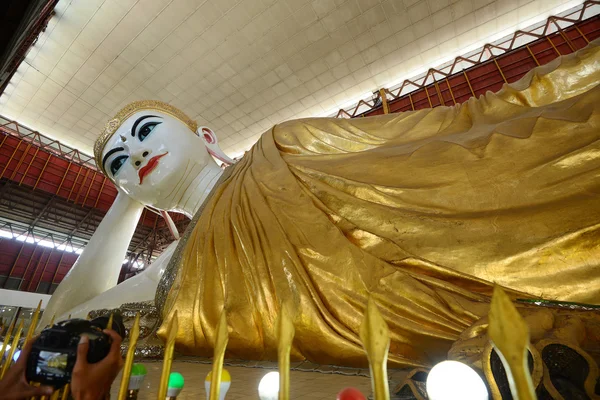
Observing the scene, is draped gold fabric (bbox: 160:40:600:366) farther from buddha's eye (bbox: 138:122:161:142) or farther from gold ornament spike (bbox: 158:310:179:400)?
buddha's eye (bbox: 138:122:161:142)

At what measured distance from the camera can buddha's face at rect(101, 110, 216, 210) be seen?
211 cm

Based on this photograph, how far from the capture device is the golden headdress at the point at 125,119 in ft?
7.38

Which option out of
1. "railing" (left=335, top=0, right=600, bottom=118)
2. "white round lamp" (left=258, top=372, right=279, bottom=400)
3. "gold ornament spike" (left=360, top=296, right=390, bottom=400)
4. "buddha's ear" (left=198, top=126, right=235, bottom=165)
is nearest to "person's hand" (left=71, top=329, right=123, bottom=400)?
"white round lamp" (left=258, top=372, right=279, bottom=400)

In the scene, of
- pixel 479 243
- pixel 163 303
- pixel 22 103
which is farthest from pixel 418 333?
pixel 22 103

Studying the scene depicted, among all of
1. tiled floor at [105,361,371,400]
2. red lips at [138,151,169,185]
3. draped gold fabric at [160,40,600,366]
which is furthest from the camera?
red lips at [138,151,169,185]

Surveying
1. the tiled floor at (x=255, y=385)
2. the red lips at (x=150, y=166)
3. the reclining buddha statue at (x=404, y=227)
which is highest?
the red lips at (x=150, y=166)

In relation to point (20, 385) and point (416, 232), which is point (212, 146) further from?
point (20, 385)

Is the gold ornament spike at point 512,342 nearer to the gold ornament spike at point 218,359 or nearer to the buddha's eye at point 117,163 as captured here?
the gold ornament spike at point 218,359

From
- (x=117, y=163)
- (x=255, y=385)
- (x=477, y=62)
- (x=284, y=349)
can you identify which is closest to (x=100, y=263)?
(x=117, y=163)

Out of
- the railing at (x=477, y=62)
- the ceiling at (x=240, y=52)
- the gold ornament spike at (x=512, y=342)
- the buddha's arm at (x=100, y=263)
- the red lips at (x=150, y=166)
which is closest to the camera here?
the gold ornament spike at (x=512, y=342)

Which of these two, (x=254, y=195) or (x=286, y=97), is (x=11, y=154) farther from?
(x=254, y=195)

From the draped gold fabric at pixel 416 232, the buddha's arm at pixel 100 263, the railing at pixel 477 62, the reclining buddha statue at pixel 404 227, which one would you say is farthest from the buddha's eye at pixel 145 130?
the railing at pixel 477 62

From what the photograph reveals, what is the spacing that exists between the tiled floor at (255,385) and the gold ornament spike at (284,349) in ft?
1.21

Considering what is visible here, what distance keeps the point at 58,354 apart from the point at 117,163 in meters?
2.06
